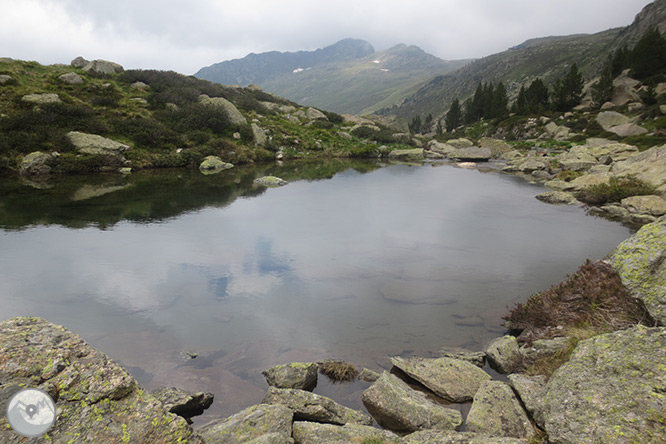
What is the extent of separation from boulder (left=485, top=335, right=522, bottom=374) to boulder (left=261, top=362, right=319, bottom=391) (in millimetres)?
4111

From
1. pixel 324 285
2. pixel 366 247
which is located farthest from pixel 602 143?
pixel 324 285

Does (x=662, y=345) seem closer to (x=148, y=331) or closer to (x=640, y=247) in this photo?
(x=640, y=247)

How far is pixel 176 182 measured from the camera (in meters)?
30.6

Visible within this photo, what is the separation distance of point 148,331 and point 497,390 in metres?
8.39

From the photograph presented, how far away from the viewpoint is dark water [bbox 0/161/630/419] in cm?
832

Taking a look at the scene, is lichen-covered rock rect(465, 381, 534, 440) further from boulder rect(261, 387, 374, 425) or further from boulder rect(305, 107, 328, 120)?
boulder rect(305, 107, 328, 120)

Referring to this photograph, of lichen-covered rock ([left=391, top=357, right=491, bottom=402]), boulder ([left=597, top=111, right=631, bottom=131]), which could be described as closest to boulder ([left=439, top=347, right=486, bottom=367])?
lichen-covered rock ([left=391, top=357, right=491, bottom=402])

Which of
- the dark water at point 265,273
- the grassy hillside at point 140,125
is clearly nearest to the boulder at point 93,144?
the grassy hillside at point 140,125

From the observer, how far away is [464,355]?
795 cm

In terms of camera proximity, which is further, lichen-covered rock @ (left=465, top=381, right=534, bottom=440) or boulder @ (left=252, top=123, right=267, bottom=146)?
boulder @ (left=252, top=123, right=267, bottom=146)

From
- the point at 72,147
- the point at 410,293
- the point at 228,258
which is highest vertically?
the point at 72,147

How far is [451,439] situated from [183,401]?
470 centimetres

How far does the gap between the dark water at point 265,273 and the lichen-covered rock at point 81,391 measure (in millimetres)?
2466

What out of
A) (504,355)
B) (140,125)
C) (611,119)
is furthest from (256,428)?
(611,119)
